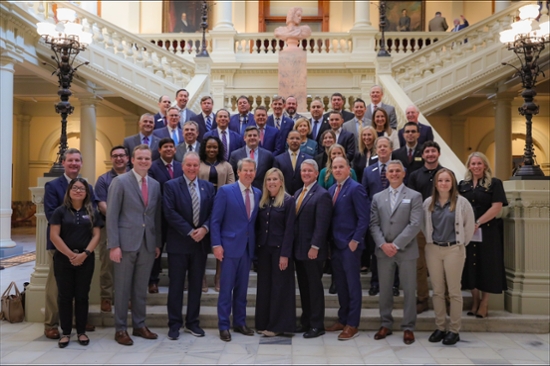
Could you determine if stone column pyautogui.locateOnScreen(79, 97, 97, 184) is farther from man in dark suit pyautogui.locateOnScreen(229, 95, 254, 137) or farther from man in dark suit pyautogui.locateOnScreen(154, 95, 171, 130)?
man in dark suit pyautogui.locateOnScreen(229, 95, 254, 137)

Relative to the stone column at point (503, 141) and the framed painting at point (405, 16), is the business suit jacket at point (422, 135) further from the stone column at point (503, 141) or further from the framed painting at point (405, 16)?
the framed painting at point (405, 16)

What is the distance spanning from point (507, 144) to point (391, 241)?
39.2 ft

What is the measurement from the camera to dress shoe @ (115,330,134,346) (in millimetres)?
5513

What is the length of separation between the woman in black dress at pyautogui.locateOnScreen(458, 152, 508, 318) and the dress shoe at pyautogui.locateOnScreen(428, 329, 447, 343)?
0.75 meters

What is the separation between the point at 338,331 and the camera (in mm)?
6012

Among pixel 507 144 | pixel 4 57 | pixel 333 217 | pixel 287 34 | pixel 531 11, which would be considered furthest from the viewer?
pixel 507 144

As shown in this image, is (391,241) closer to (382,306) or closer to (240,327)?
(382,306)

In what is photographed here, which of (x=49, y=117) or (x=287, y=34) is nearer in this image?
(x=287, y=34)

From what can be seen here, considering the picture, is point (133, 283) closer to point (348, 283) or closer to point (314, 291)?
point (314, 291)

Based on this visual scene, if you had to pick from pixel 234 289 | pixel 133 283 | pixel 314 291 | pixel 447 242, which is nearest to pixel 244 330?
pixel 234 289

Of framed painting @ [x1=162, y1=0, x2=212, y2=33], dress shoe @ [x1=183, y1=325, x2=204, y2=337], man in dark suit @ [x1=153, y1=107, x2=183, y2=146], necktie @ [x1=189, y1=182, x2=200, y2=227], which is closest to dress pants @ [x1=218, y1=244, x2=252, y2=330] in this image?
dress shoe @ [x1=183, y1=325, x2=204, y2=337]

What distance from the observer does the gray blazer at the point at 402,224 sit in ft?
18.5

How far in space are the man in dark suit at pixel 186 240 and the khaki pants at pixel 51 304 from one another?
1.23 meters

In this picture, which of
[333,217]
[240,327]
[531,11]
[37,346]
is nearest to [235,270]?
[240,327]
